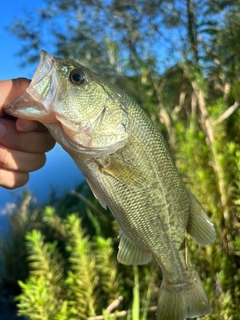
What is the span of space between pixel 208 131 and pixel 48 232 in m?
2.16

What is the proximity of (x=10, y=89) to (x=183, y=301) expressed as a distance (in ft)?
3.08

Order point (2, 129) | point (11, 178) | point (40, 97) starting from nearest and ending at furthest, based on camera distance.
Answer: point (40, 97) → point (2, 129) → point (11, 178)

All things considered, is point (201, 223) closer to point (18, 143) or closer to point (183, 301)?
point (183, 301)

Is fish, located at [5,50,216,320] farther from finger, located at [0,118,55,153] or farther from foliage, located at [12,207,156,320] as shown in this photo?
foliage, located at [12,207,156,320]

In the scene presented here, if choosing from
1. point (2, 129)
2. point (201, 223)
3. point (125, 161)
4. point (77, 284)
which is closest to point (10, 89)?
point (2, 129)

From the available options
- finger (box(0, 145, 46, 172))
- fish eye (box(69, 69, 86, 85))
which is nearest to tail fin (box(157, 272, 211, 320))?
finger (box(0, 145, 46, 172))

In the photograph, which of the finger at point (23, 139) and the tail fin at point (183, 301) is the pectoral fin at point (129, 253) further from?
the finger at point (23, 139)

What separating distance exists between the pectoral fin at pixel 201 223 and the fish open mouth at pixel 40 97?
54 cm

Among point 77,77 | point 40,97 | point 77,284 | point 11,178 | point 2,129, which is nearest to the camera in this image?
point 40,97

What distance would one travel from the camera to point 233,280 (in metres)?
1.75

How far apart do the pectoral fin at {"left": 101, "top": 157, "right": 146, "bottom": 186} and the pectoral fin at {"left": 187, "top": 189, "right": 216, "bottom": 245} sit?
210mm

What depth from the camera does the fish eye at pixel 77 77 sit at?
1.10 metres

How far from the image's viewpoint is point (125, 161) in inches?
42.5

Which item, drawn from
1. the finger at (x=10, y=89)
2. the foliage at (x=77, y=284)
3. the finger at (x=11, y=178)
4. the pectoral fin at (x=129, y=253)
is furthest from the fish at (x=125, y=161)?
the foliage at (x=77, y=284)
